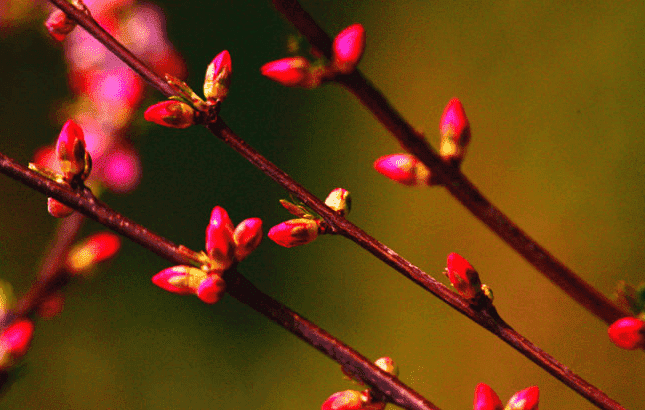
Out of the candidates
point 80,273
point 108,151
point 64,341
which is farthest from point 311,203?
point 64,341

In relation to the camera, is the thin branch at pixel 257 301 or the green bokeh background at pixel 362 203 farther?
the green bokeh background at pixel 362 203

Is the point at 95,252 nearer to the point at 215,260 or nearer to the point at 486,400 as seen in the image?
the point at 215,260

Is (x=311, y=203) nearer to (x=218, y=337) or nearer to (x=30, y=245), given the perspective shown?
(x=218, y=337)

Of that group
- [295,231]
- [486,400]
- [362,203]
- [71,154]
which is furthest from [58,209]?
[362,203]

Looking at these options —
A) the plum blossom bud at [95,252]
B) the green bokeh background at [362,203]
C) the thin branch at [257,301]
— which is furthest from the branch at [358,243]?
the green bokeh background at [362,203]

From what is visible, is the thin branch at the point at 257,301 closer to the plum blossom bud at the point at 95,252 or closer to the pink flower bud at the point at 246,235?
the pink flower bud at the point at 246,235

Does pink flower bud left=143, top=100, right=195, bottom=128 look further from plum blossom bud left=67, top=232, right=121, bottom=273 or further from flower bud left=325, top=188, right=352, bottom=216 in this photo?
plum blossom bud left=67, top=232, right=121, bottom=273
